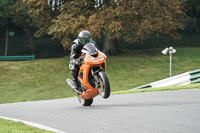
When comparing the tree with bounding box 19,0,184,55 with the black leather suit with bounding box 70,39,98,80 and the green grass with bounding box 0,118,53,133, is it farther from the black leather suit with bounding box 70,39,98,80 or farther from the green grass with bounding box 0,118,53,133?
the green grass with bounding box 0,118,53,133

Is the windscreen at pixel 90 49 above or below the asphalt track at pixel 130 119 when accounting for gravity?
above

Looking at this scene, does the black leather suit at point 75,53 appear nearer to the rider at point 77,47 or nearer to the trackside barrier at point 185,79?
the rider at point 77,47

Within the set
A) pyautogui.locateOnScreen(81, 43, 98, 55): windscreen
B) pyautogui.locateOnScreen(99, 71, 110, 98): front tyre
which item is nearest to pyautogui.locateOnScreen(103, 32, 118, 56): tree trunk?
pyautogui.locateOnScreen(81, 43, 98, 55): windscreen

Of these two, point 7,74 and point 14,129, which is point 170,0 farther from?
point 14,129

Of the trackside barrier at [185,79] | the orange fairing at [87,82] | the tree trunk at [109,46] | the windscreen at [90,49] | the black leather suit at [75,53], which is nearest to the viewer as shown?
the windscreen at [90,49]

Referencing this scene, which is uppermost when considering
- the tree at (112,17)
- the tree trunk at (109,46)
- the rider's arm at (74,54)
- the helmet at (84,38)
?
the helmet at (84,38)

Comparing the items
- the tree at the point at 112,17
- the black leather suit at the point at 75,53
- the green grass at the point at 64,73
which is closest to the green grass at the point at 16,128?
the black leather suit at the point at 75,53

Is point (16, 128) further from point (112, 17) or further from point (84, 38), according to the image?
point (112, 17)

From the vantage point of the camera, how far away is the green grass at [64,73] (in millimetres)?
27828

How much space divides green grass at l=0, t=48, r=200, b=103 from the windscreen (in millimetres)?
15650

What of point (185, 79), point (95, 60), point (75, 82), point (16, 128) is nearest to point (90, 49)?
point (95, 60)

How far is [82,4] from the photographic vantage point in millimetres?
36188

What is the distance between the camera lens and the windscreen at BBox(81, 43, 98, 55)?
1040cm

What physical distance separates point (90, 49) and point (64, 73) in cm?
2278
